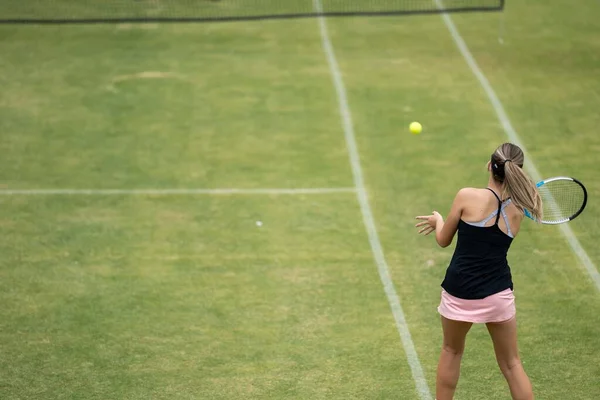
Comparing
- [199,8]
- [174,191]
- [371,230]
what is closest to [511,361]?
[371,230]

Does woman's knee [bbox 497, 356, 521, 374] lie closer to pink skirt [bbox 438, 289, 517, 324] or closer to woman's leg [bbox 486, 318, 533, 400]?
woman's leg [bbox 486, 318, 533, 400]

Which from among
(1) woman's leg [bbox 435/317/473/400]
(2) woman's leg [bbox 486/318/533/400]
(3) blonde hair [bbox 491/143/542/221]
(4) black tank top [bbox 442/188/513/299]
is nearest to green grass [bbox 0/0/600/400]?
(1) woman's leg [bbox 435/317/473/400]

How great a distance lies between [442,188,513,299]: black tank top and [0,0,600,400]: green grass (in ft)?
4.35

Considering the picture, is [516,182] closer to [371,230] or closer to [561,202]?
[561,202]

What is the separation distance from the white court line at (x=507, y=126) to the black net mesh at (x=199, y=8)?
604 millimetres

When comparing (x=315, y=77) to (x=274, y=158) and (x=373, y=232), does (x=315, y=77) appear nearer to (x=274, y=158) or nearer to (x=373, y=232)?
(x=274, y=158)

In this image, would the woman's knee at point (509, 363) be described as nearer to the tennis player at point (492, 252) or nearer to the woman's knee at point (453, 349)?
the tennis player at point (492, 252)

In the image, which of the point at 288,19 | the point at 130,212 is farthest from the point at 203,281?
the point at 288,19

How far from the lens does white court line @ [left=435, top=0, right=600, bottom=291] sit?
29.3 ft

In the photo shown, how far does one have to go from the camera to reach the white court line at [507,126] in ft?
29.3

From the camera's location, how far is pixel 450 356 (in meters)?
6.16

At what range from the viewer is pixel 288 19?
56.1 ft

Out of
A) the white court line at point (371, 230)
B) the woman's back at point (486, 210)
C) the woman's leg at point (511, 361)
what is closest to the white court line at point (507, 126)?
the white court line at point (371, 230)

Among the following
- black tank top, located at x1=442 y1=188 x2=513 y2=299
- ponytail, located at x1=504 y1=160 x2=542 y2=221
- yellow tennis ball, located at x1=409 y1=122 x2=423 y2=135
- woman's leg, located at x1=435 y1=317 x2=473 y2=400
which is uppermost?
ponytail, located at x1=504 y1=160 x2=542 y2=221
